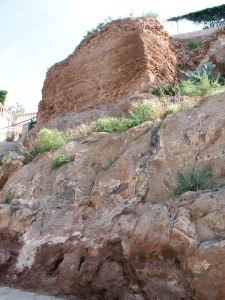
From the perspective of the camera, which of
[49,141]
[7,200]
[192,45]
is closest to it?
[7,200]

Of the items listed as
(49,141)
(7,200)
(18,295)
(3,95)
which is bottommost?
(18,295)

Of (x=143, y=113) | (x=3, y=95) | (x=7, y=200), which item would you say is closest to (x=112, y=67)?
(x=143, y=113)

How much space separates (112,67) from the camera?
1105 centimetres

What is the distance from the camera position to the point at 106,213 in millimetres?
5484

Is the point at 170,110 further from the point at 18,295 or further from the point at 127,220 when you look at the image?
the point at 18,295

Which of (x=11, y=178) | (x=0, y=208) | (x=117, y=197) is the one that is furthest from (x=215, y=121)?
(x=11, y=178)

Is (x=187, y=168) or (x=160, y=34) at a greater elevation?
(x=160, y=34)

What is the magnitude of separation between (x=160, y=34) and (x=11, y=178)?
273 inches

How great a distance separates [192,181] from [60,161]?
3463 millimetres

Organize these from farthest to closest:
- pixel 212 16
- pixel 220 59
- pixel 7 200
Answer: pixel 212 16 < pixel 220 59 < pixel 7 200

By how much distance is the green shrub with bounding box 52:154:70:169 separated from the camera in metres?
7.32

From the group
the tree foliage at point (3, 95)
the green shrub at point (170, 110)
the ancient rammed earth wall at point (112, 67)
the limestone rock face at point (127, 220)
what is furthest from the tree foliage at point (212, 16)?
the limestone rock face at point (127, 220)

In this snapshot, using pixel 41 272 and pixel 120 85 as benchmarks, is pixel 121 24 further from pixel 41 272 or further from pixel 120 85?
pixel 41 272

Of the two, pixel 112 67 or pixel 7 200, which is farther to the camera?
pixel 112 67
